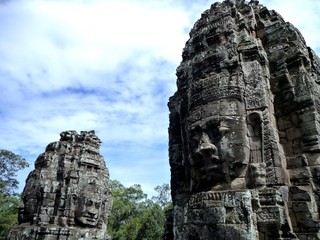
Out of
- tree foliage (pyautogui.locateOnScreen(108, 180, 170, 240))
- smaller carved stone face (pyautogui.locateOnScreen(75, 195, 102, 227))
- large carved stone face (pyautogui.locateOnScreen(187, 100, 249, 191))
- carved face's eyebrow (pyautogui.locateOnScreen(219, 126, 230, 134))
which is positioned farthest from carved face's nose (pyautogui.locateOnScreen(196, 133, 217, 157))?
tree foliage (pyautogui.locateOnScreen(108, 180, 170, 240))

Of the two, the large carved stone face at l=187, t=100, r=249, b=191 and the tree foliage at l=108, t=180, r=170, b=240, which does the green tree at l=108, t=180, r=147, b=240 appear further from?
the large carved stone face at l=187, t=100, r=249, b=191

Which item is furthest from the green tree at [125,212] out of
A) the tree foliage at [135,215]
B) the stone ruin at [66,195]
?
the stone ruin at [66,195]

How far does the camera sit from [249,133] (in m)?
4.26

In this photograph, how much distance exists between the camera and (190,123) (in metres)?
4.58

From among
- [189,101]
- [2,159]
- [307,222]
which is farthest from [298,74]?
[2,159]

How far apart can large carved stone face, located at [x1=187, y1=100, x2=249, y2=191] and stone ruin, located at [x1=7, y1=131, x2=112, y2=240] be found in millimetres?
5715

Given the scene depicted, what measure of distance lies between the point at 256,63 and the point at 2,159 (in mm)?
22428

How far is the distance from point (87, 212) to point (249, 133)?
6.55 meters

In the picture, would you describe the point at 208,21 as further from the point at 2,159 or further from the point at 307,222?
the point at 2,159

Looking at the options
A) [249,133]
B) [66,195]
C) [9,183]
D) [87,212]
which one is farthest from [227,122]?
[9,183]

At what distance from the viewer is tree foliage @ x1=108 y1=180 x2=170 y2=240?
21.5m

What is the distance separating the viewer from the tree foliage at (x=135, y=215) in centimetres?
2152

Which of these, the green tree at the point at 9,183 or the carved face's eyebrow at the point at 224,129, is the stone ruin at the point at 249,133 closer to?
the carved face's eyebrow at the point at 224,129

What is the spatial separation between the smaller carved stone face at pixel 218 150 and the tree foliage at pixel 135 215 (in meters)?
18.4
